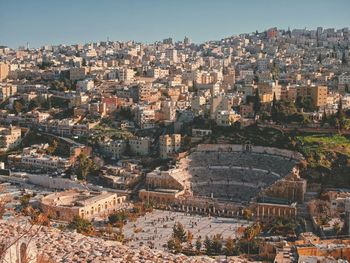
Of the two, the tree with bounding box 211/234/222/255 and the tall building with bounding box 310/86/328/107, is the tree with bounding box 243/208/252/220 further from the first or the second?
the tall building with bounding box 310/86/328/107

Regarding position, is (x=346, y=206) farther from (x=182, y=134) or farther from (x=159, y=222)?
(x=182, y=134)

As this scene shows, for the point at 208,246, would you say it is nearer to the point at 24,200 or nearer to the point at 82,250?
the point at 82,250

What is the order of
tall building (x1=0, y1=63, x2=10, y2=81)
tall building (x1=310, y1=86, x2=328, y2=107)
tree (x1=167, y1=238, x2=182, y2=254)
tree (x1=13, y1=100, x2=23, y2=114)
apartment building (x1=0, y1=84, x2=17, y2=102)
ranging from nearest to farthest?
tree (x1=167, y1=238, x2=182, y2=254), tall building (x1=310, y1=86, x2=328, y2=107), tree (x1=13, y1=100, x2=23, y2=114), apartment building (x1=0, y1=84, x2=17, y2=102), tall building (x1=0, y1=63, x2=10, y2=81)

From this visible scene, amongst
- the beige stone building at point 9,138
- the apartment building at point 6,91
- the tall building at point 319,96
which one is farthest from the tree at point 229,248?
the apartment building at point 6,91

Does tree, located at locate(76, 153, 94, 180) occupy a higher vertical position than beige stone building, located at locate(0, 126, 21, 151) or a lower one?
lower

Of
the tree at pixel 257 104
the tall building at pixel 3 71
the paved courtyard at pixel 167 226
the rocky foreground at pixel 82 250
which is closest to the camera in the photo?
the rocky foreground at pixel 82 250

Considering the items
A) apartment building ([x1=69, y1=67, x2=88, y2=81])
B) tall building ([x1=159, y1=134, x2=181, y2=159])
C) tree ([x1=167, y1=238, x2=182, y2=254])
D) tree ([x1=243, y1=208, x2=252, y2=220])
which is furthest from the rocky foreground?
apartment building ([x1=69, y1=67, x2=88, y2=81])

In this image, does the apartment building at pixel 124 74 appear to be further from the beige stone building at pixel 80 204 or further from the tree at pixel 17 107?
the beige stone building at pixel 80 204
